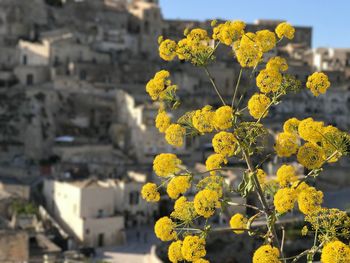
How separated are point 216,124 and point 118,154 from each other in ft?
129

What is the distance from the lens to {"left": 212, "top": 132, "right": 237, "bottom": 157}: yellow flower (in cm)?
620

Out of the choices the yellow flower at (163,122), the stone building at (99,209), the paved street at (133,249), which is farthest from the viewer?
the stone building at (99,209)

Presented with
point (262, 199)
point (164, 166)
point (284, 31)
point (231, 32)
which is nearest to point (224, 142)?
point (262, 199)

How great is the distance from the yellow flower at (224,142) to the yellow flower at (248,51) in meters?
0.74

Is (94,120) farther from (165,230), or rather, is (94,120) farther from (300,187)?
(300,187)

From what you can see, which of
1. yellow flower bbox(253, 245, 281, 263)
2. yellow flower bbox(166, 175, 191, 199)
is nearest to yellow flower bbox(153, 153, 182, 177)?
yellow flower bbox(166, 175, 191, 199)

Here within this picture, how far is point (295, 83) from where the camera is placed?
6.35 metres

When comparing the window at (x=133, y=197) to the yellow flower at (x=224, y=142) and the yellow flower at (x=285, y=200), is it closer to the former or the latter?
the yellow flower at (x=224, y=142)

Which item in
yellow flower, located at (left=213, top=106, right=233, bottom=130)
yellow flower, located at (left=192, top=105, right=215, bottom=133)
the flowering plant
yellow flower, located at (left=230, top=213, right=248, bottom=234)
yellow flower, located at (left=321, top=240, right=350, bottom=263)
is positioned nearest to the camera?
yellow flower, located at (left=321, top=240, right=350, bottom=263)

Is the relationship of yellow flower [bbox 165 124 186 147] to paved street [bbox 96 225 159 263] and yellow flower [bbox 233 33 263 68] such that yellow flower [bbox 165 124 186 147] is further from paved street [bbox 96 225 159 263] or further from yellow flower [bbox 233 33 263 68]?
paved street [bbox 96 225 159 263]

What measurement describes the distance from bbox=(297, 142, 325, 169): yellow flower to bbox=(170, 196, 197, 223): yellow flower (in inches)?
48.7

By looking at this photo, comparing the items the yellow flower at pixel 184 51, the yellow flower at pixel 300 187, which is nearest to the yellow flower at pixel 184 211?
the yellow flower at pixel 300 187

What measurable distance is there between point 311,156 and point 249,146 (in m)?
0.62

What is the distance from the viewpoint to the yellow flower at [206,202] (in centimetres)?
627
